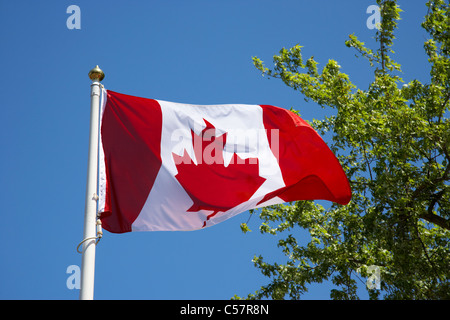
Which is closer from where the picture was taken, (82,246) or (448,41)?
(82,246)

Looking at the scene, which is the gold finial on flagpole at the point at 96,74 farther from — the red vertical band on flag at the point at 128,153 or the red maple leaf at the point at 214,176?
the red maple leaf at the point at 214,176

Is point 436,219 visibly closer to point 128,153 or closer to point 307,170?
point 307,170

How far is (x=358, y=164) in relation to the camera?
15109mm

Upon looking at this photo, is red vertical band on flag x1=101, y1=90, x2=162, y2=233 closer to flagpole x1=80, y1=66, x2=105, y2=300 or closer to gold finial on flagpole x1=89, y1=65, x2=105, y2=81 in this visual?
flagpole x1=80, y1=66, x2=105, y2=300

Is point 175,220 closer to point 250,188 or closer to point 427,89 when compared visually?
point 250,188

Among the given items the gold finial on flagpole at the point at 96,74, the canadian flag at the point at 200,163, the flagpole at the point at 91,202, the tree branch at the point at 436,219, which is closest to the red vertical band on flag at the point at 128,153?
the canadian flag at the point at 200,163

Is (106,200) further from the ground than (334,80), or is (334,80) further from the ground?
(334,80)

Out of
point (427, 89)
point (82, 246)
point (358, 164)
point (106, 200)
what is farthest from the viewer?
point (358, 164)

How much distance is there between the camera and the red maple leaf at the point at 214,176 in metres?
8.84

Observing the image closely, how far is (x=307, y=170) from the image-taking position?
932cm

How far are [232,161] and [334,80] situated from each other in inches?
253

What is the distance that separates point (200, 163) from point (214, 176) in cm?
28
